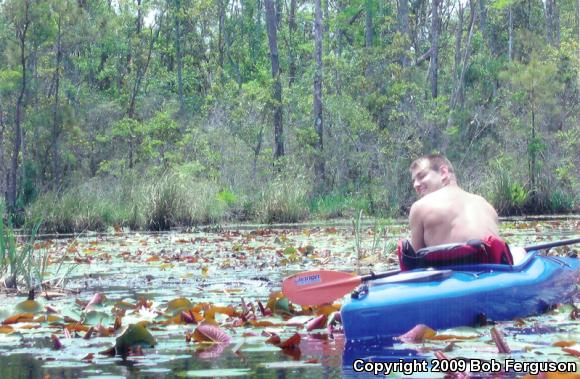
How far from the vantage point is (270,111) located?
30.0 meters

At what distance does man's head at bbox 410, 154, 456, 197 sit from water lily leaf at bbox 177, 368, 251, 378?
273 centimetres

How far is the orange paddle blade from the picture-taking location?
576 cm

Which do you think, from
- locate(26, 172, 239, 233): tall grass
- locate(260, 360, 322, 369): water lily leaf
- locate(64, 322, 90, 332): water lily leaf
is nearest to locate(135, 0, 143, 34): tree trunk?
locate(26, 172, 239, 233): tall grass

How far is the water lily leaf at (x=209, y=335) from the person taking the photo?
4.81 m

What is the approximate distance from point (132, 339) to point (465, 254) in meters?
2.07

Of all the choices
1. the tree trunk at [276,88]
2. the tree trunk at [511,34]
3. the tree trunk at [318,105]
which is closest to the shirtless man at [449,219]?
the tree trunk at [318,105]

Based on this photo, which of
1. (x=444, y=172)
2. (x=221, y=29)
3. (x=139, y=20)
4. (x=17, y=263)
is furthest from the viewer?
(x=221, y=29)

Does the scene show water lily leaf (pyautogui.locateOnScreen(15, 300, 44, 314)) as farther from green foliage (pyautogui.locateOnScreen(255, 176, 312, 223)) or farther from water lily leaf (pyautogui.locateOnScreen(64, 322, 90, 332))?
green foliage (pyautogui.locateOnScreen(255, 176, 312, 223))

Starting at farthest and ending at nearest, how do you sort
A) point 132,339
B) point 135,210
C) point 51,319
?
point 135,210 < point 51,319 < point 132,339

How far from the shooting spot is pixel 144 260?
10617mm

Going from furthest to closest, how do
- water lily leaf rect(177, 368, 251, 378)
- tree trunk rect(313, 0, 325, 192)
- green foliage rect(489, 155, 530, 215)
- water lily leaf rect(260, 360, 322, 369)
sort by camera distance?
1. tree trunk rect(313, 0, 325, 192)
2. green foliage rect(489, 155, 530, 215)
3. water lily leaf rect(260, 360, 322, 369)
4. water lily leaf rect(177, 368, 251, 378)

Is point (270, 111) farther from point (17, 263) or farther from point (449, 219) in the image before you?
point (449, 219)

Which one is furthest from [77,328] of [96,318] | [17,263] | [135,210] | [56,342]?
[135,210]

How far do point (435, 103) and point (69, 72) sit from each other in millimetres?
15913
